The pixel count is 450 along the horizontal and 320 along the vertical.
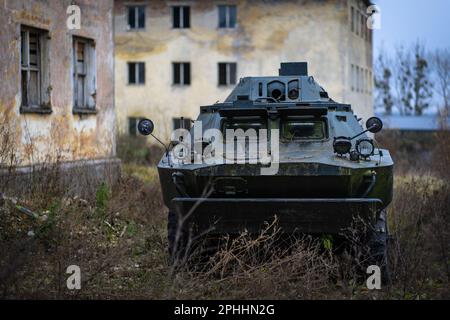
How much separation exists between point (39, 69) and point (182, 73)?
18401 mm

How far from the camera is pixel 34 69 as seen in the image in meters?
13.1

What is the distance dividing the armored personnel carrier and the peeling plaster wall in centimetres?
408

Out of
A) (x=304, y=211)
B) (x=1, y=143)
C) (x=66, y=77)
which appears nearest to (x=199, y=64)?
(x=66, y=77)

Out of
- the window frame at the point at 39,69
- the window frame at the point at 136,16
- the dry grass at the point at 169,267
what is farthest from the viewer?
the window frame at the point at 136,16

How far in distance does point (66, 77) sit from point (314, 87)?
5.38 meters

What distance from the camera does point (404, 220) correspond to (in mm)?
11453

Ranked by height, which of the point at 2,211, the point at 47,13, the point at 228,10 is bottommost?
the point at 2,211

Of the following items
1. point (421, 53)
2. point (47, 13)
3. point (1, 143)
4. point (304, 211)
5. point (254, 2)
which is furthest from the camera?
point (421, 53)

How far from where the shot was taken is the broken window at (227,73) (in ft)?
101

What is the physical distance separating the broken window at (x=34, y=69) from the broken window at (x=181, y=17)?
18.4 meters

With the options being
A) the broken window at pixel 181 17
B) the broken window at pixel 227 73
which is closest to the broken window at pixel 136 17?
the broken window at pixel 181 17

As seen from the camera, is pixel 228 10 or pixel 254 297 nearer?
pixel 254 297

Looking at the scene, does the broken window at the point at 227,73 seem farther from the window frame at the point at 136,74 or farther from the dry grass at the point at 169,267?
the dry grass at the point at 169,267
